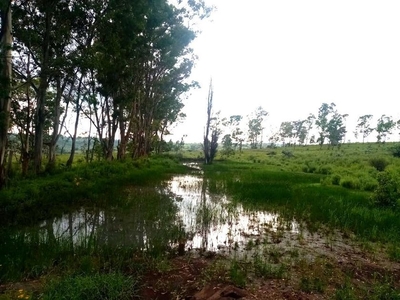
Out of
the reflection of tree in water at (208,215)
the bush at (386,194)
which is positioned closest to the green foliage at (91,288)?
the reflection of tree in water at (208,215)

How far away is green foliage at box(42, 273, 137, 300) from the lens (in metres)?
4.34

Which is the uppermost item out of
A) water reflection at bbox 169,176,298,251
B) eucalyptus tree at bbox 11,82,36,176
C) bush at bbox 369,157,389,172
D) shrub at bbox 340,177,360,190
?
eucalyptus tree at bbox 11,82,36,176

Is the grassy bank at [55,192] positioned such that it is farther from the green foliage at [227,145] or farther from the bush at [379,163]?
the green foliage at [227,145]

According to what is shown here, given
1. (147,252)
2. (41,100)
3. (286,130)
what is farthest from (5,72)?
(286,130)

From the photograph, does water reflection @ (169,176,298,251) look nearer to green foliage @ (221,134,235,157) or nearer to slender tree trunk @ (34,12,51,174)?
slender tree trunk @ (34,12,51,174)

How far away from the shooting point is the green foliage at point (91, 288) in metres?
4.34

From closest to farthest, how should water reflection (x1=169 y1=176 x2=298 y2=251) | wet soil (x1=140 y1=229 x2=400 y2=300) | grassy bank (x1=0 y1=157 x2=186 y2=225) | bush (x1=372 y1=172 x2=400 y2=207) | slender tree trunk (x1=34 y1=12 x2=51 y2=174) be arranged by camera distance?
wet soil (x1=140 y1=229 x2=400 y2=300) < water reflection (x1=169 y1=176 x2=298 y2=251) < grassy bank (x1=0 y1=157 x2=186 y2=225) < bush (x1=372 y1=172 x2=400 y2=207) < slender tree trunk (x1=34 y1=12 x2=51 y2=174)

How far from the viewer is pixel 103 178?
1719 centimetres

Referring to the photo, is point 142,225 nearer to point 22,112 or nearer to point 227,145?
point 22,112

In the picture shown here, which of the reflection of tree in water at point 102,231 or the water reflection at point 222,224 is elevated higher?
the reflection of tree in water at point 102,231

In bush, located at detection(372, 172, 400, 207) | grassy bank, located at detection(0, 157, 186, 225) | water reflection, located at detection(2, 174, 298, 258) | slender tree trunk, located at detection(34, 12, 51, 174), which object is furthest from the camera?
slender tree trunk, located at detection(34, 12, 51, 174)

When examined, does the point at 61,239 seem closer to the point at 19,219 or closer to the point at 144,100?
the point at 19,219

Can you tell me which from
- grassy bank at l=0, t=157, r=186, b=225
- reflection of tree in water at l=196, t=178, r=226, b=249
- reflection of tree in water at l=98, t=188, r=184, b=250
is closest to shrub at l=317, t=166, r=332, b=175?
reflection of tree in water at l=196, t=178, r=226, b=249

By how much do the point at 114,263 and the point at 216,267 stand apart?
212 centimetres
